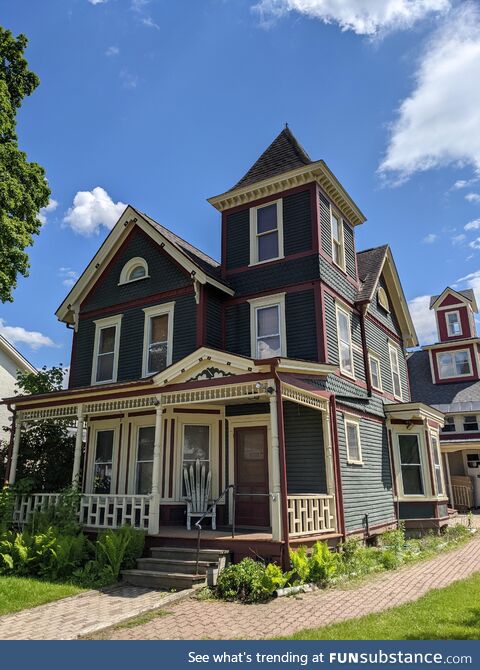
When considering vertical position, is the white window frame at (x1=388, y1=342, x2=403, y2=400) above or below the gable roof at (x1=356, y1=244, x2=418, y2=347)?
below

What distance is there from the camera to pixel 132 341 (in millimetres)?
15883

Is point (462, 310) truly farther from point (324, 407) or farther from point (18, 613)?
point (18, 613)

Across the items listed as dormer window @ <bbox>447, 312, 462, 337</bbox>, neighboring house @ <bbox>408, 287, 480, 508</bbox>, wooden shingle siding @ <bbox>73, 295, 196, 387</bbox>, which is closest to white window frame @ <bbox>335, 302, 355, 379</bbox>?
wooden shingle siding @ <bbox>73, 295, 196, 387</bbox>

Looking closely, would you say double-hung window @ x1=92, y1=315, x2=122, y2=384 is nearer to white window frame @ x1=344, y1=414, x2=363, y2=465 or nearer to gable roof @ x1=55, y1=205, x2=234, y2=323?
gable roof @ x1=55, y1=205, x2=234, y2=323

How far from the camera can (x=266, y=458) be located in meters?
12.9

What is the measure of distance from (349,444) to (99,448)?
24.7ft

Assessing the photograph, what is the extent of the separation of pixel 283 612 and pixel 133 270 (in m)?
11.9

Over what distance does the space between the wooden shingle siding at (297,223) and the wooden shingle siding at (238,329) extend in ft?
7.02

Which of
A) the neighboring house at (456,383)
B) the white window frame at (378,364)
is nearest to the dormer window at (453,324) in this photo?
the neighboring house at (456,383)

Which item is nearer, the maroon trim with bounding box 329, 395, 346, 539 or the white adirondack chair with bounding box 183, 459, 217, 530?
the maroon trim with bounding box 329, 395, 346, 539

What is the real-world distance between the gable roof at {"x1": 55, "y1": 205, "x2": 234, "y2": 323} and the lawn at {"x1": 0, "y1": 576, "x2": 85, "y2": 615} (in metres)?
8.70

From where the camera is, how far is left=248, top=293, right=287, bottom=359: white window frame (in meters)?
13.9

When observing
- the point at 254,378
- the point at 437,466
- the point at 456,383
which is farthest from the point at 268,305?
the point at 456,383
